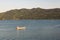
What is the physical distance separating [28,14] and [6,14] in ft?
65.5

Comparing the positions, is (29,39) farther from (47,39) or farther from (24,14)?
(24,14)

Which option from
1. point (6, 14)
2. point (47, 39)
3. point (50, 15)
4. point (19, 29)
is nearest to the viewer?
point (47, 39)

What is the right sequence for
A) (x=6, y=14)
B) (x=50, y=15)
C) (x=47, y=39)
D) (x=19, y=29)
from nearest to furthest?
(x=47, y=39)
(x=19, y=29)
(x=6, y=14)
(x=50, y=15)

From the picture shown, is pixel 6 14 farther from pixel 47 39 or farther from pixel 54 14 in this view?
pixel 47 39

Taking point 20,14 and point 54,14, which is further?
point 20,14

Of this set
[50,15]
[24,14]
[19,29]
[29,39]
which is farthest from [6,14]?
[29,39]

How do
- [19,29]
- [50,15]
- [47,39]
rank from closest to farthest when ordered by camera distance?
[47,39]
[19,29]
[50,15]

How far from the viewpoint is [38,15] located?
6058 inches

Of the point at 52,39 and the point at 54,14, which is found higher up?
the point at 52,39

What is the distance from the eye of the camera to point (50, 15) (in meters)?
151

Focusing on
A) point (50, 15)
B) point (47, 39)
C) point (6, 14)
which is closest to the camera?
point (47, 39)

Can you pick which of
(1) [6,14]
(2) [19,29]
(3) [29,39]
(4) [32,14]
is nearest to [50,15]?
(4) [32,14]

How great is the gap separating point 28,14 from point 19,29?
3711 inches

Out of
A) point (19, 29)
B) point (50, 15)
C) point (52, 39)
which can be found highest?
point (52, 39)
